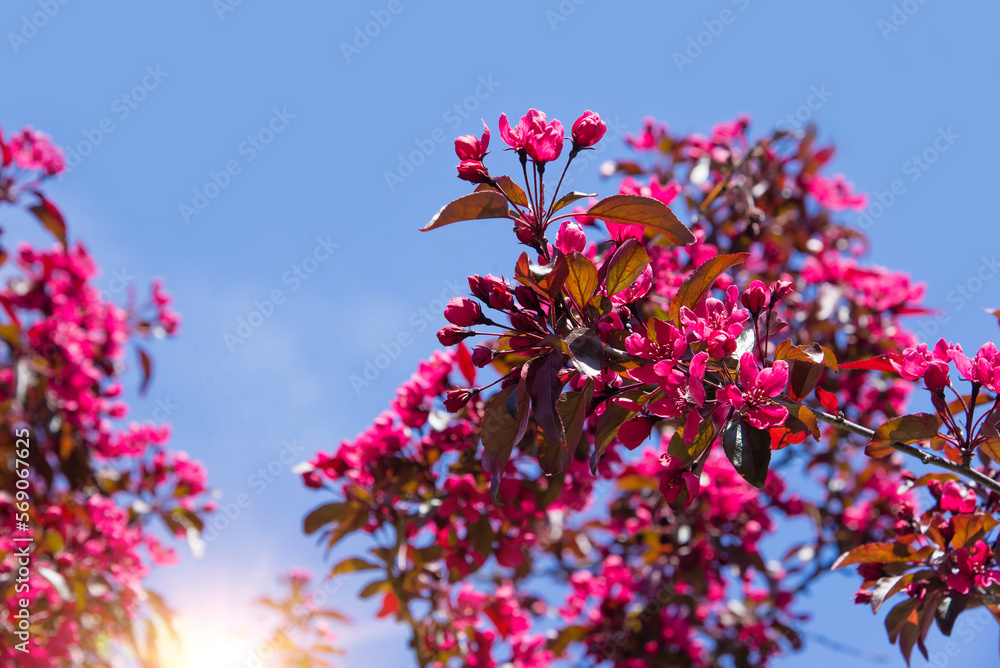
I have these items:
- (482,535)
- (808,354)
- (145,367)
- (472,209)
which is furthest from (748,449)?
(145,367)

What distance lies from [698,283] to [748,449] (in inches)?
13.8

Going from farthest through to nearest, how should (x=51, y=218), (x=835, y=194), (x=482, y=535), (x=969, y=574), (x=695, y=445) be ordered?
(x=835, y=194), (x=51, y=218), (x=482, y=535), (x=969, y=574), (x=695, y=445)

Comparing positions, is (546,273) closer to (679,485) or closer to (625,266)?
(625,266)

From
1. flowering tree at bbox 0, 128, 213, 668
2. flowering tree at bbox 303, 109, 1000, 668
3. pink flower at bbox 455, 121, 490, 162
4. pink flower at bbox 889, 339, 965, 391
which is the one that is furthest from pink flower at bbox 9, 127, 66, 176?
pink flower at bbox 889, 339, 965, 391

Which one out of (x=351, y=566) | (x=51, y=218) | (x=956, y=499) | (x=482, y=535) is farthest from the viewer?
(x=51, y=218)

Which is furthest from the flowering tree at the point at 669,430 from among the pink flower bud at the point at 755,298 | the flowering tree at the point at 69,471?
the flowering tree at the point at 69,471

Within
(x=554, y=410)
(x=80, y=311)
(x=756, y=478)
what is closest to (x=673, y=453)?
(x=756, y=478)

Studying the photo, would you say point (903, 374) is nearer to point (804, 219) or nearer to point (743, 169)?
point (743, 169)

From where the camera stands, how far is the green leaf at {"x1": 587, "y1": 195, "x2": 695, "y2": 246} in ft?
4.57

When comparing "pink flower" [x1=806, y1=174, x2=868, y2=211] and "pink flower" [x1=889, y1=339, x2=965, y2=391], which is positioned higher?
"pink flower" [x1=806, y1=174, x2=868, y2=211]

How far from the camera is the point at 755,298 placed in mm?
1471

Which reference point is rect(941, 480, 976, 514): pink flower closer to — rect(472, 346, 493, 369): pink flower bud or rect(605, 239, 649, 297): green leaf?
rect(605, 239, 649, 297): green leaf

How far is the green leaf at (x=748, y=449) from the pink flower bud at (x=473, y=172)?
71cm

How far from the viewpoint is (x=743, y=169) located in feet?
11.7
